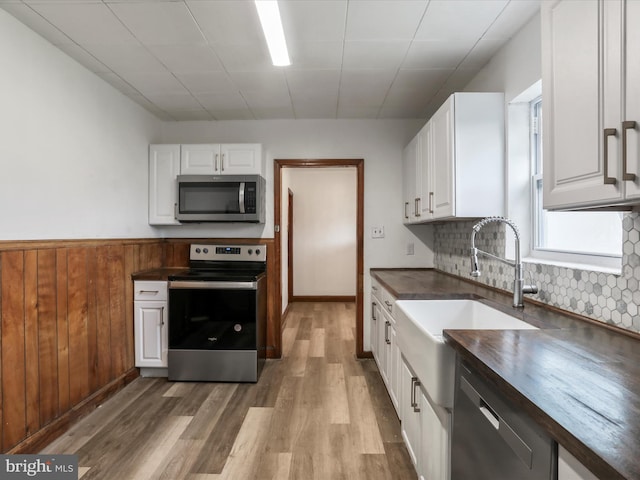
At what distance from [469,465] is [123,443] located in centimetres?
192

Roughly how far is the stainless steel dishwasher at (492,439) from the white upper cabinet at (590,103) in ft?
1.97

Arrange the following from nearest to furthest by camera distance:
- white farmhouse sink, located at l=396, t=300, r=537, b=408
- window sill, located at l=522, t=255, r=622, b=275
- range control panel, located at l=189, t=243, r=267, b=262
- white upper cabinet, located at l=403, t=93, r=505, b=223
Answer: white farmhouse sink, located at l=396, t=300, r=537, b=408
window sill, located at l=522, t=255, r=622, b=275
white upper cabinet, located at l=403, t=93, r=505, b=223
range control panel, located at l=189, t=243, r=267, b=262

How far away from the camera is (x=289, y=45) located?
216cm

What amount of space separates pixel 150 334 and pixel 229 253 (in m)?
0.96

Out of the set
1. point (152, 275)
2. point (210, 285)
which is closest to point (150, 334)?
point (152, 275)

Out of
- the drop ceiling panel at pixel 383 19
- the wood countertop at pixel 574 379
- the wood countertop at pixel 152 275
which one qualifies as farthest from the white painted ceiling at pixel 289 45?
the wood countertop at pixel 574 379

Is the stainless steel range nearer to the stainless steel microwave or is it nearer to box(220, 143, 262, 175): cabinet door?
the stainless steel microwave

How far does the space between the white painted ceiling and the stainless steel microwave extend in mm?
660

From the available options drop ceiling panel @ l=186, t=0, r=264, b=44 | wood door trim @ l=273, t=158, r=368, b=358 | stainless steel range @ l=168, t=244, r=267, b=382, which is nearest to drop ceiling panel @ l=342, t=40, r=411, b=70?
drop ceiling panel @ l=186, t=0, r=264, b=44

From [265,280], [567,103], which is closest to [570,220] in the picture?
[567,103]

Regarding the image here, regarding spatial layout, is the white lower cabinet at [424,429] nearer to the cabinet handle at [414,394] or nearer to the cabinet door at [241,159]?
the cabinet handle at [414,394]

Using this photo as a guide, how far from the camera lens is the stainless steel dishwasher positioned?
2.38ft

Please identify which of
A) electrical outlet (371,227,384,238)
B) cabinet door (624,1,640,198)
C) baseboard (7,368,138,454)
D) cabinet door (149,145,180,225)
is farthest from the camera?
electrical outlet (371,227,384,238)

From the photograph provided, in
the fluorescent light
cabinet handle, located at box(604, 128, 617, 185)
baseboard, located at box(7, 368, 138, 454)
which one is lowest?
baseboard, located at box(7, 368, 138, 454)
